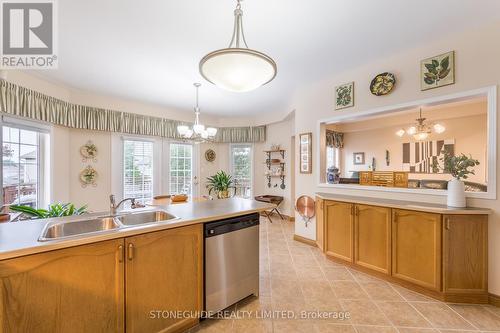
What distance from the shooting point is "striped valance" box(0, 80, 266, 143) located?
8.67ft

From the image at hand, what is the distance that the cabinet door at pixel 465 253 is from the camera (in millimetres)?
2006

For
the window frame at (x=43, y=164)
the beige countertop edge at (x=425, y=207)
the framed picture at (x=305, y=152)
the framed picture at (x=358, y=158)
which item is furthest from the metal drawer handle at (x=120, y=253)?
the framed picture at (x=358, y=158)

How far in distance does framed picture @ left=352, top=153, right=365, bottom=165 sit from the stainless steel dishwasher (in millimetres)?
5150

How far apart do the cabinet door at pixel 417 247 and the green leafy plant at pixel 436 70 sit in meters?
1.49

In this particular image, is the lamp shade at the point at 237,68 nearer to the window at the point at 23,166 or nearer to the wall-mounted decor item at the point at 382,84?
the wall-mounted decor item at the point at 382,84

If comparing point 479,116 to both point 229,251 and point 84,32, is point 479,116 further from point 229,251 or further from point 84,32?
point 84,32

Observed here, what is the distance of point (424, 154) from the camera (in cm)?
503

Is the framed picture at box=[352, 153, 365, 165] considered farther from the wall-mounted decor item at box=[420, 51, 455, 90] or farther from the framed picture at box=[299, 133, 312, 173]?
the wall-mounted decor item at box=[420, 51, 455, 90]

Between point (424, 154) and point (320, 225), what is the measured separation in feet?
12.4

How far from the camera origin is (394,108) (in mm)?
2631

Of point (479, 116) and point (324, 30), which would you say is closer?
point (324, 30)

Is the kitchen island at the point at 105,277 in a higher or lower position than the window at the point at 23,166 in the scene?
lower

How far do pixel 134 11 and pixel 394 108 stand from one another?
9.80 ft

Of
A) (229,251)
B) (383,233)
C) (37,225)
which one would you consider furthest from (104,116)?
(383,233)
